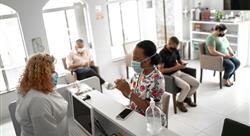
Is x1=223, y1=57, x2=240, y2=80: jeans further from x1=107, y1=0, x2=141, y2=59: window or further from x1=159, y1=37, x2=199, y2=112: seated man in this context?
x1=107, y1=0, x2=141, y2=59: window

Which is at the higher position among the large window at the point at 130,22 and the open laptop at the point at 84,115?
the large window at the point at 130,22

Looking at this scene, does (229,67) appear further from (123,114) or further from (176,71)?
(123,114)

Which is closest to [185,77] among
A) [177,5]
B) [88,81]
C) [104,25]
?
[88,81]

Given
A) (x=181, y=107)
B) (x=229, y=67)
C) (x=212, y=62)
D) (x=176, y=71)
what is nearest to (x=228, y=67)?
(x=229, y=67)

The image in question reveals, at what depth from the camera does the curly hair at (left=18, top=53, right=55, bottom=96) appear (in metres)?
2.01

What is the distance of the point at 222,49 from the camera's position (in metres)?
4.98

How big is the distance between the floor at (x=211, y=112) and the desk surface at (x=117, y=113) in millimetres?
1732

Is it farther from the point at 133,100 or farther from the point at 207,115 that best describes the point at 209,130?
the point at 133,100

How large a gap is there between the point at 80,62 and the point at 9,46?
1.41m

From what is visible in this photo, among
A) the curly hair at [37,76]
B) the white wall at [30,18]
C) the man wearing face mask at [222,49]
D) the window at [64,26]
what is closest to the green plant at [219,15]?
the man wearing face mask at [222,49]

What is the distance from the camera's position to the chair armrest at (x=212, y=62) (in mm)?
4884

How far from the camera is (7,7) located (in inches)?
176

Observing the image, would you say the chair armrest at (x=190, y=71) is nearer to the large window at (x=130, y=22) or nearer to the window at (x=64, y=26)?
the large window at (x=130, y=22)

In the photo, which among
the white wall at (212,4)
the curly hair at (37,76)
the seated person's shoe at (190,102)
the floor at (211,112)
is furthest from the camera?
the white wall at (212,4)
